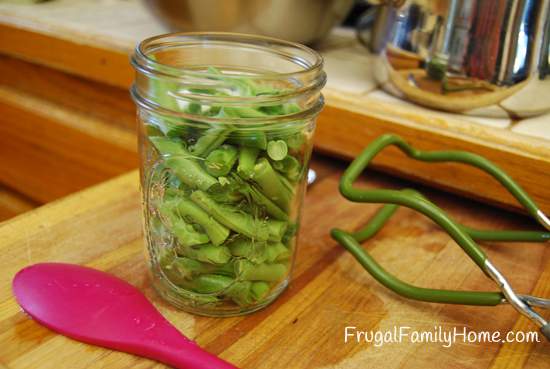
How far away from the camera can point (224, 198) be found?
335 mm

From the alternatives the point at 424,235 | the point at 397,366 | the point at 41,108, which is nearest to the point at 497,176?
the point at 424,235

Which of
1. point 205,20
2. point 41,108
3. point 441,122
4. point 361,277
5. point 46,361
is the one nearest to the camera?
point 46,361

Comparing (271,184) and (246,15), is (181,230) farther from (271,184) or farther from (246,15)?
(246,15)

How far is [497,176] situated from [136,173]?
12.8 inches

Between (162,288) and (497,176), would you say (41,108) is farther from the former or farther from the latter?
(497,176)

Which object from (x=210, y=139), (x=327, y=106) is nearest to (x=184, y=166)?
(x=210, y=139)

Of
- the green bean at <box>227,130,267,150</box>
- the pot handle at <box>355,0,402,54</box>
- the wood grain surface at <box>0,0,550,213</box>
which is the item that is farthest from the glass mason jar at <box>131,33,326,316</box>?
the pot handle at <box>355,0,402,54</box>

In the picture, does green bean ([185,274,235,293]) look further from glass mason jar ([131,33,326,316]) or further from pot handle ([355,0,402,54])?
pot handle ([355,0,402,54])

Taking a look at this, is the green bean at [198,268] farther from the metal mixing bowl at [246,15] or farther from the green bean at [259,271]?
the metal mixing bowl at [246,15]

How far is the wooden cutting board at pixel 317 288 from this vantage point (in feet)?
1.10

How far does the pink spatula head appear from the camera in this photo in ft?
1.05

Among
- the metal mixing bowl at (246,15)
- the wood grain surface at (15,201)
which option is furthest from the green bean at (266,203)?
the wood grain surface at (15,201)

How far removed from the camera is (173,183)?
1.13 ft

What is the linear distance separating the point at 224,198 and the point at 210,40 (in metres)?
0.14
